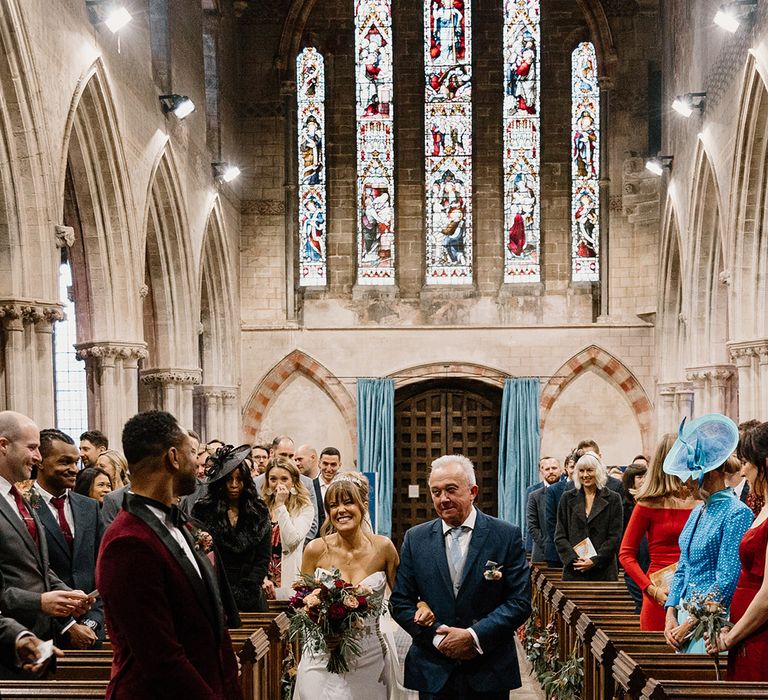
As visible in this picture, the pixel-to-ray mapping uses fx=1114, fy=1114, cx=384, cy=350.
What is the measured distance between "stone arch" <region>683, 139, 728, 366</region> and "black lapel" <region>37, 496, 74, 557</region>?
33.4ft

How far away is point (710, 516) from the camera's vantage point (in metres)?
4.39

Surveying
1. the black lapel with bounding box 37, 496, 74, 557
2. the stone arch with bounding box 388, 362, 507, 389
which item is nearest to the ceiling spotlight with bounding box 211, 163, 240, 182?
the stone arch with bounding box 388, 362, 507, 389

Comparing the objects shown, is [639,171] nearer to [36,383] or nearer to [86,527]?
[36,383]

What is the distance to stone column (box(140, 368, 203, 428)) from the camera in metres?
13.5

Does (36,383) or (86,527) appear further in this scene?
(36,383)

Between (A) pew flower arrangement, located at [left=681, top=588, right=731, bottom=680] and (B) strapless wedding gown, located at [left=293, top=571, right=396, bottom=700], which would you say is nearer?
(A) pew flower arrangement, located at [left=681, top=588, right=731, bottom=680]

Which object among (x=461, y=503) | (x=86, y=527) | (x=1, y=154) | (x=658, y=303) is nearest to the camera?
(x=461, y=503)

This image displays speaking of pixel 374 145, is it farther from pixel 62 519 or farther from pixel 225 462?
pixel 62 519

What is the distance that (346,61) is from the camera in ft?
57.4

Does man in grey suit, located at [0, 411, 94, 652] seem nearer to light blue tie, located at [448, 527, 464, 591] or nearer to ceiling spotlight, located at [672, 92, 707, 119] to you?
light blue tie, located at [448, 527, 464, 591]

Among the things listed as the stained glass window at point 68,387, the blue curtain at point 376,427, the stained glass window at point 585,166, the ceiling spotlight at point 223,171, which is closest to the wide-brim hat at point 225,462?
the ceiling spotlight at point 223,171

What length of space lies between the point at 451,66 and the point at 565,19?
6.25 ft

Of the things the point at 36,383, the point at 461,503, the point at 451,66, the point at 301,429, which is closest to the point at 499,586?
the point at 461,503

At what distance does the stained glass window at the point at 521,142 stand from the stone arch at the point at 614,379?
1.45 meters
